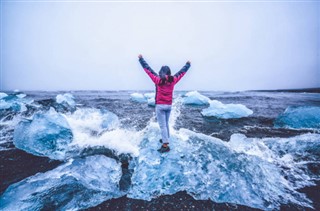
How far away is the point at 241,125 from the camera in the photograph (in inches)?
241

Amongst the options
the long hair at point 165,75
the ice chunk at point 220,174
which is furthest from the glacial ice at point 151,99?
the long hair at point 165,75

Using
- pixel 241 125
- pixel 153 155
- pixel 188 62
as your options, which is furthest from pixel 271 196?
pixel 241 125

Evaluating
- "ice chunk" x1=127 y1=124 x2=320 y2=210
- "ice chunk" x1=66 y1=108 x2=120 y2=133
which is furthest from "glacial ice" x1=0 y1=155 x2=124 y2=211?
"ice chunk" x1=66 y1=108 x2=120 y2=133

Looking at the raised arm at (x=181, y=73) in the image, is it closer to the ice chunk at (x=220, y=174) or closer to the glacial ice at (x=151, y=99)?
the ice chunk at (x=220, y=174)

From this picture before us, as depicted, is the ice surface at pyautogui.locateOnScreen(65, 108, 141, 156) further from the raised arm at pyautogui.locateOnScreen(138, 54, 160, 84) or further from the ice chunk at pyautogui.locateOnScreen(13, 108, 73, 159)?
the raised arm at pyautogui.locateOnScreen(138, 54, 160, 84)

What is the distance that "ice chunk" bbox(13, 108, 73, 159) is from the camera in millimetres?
3486

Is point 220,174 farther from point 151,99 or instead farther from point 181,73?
point 151,99

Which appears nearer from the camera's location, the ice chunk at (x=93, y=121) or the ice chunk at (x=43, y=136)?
the ice chunk at (x=43, y=136)

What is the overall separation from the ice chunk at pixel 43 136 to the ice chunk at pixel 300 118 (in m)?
6.77

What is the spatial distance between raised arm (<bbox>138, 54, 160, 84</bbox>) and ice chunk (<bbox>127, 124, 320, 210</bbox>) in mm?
1409

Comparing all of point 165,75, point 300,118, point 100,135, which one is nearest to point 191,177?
point 165,75

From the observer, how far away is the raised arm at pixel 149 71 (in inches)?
121

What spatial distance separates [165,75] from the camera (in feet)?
9.82

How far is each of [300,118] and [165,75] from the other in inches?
217
